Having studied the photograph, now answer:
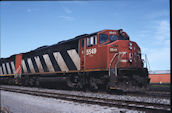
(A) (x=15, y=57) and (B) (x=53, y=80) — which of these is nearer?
(B) (x=53, y=80)

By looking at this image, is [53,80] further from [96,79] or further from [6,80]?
[6,80]

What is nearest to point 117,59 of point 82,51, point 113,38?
point 113,38

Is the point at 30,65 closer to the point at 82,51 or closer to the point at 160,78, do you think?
the point at 82,51

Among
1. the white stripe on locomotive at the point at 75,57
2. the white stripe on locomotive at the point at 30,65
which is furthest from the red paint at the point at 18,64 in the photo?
the white stripe on locomotive at the point at 75,57

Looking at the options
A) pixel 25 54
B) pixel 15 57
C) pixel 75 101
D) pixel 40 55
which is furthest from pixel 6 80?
pixel 75 101

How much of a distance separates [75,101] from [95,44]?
408 centimetres

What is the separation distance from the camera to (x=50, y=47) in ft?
50.5

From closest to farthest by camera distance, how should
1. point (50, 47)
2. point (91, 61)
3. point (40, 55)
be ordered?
point (91, 61), point (50, 47), point (40, 55)

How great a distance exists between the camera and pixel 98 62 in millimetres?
11047

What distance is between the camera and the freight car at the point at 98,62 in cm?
1021

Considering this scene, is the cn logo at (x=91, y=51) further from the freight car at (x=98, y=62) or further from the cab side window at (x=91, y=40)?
the cab side window at (x=91, y=40)

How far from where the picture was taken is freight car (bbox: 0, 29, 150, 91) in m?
10.2

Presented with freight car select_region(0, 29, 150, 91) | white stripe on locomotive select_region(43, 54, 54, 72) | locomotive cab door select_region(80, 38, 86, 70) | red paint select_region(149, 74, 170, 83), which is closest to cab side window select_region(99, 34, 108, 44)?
freight car select_region(0, 29, 150, 91)

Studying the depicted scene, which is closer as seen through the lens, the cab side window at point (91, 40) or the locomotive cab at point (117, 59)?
the locomotive cab at point (117, 59)
